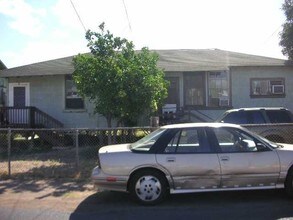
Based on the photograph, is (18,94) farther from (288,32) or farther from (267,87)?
(288,32)

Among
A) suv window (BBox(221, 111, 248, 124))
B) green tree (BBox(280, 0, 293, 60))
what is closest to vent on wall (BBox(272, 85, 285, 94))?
green tree (BBox(280, 0, 293, 60))

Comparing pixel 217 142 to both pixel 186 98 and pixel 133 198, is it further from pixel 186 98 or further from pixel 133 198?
pixel 186 98

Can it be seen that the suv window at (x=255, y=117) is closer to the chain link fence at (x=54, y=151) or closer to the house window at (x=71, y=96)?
the chain link fence at (x=54, y=151)

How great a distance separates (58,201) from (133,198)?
60.9 inches

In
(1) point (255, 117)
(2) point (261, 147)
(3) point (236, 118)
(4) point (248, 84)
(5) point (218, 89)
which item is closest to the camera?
(2) point (261, 147)

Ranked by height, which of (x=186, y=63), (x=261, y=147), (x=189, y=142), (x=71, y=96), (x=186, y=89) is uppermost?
(x=186, y=63)

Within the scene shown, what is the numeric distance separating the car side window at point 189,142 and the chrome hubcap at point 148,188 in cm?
62

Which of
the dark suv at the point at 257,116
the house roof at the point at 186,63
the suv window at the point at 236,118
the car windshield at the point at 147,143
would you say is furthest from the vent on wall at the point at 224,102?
the car windshield at the point at 147,143

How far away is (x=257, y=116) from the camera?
1390 cm

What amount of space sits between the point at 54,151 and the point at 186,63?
25.7ft

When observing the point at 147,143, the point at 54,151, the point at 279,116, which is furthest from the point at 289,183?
the point at 54,151

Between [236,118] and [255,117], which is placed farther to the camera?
[255,117]

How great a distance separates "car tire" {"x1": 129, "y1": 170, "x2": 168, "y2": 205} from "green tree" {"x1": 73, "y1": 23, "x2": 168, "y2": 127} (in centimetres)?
761

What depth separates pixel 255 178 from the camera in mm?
8367
